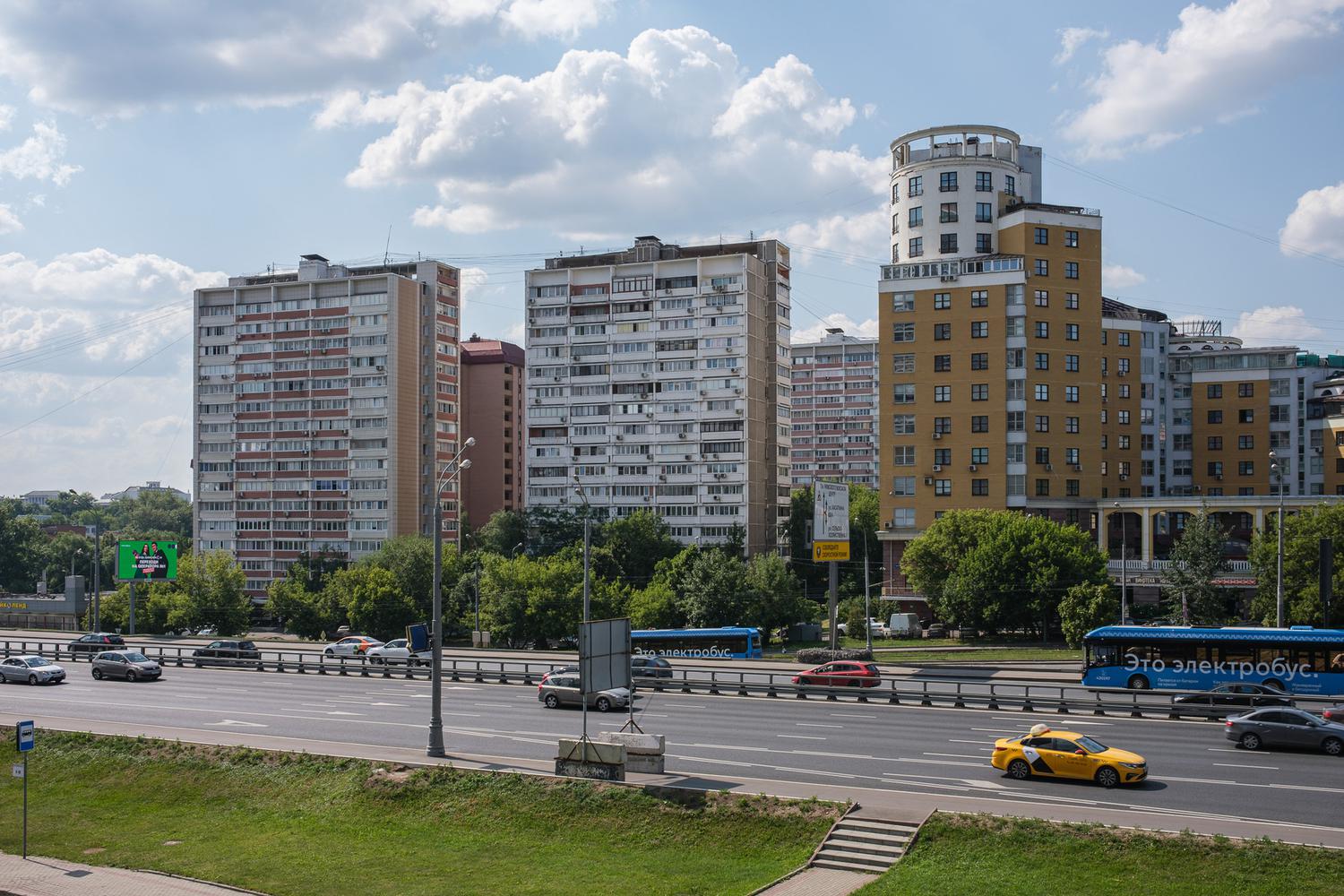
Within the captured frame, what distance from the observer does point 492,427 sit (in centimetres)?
14762

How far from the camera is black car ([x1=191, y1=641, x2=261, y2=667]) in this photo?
6581 centimetres

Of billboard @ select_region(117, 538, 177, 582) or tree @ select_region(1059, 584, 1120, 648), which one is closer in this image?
tree @ select_region(1059, 584, 1120, 648)

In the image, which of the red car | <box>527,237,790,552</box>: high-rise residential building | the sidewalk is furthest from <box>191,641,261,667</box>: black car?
<box>527,237,790,552</box>: high-rise residential building

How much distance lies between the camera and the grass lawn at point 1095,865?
2197 centimetres

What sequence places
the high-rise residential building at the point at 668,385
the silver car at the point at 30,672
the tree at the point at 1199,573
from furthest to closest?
the high-rise residential building at the point at 668,385
the tree at the point at 1199,573
the silver car at the point at 30,672

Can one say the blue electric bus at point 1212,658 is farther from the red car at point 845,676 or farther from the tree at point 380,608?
the tree at point 380,608

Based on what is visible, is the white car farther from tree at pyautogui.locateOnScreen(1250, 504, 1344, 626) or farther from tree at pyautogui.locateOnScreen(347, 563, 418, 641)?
tree at pyautogui.locateOnScreen(1250, 504, 1344, 626)

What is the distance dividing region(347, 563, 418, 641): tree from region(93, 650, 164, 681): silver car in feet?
110

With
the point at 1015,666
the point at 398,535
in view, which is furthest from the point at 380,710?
the point at 398,535

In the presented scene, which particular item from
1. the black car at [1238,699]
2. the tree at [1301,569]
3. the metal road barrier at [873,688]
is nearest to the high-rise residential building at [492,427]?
the metal road barrier at [873,688]

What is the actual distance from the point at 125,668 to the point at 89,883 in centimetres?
3600

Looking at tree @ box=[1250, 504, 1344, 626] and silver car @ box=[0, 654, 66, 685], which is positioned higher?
tree @ box=[1250, 504, 1344, 626]

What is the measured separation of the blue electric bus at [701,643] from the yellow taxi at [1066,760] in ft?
136

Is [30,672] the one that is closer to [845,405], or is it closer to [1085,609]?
[1085,609]
